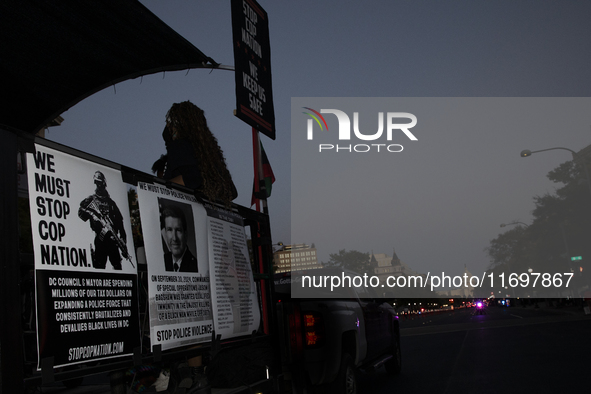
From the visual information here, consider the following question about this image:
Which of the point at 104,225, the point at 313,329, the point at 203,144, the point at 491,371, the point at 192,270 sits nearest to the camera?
the point at 104,225

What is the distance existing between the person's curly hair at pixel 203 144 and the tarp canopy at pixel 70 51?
1117mm

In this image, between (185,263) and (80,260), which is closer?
(80,260)

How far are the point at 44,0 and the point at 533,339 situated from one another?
1611 cm

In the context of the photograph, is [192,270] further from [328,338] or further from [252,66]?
[252,66]

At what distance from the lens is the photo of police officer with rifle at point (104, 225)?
271 cm

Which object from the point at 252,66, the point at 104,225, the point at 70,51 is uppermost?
the point at 252,66

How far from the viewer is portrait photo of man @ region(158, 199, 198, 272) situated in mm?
3285

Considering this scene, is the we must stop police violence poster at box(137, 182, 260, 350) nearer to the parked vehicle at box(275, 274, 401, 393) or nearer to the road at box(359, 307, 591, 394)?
the parked vehicle at box(275, 274, 401, 393)

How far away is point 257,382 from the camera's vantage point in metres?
4.04

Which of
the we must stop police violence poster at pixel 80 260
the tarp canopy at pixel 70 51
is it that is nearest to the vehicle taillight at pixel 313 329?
the tarp canopy at pixel 70 51

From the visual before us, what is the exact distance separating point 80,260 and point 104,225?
0.27m

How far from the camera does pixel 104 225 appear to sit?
2.80 meters

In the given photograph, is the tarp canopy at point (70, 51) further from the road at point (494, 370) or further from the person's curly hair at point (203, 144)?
the road at point (494, 370)

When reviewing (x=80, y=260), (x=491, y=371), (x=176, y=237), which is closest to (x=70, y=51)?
(x=176, y=237)
